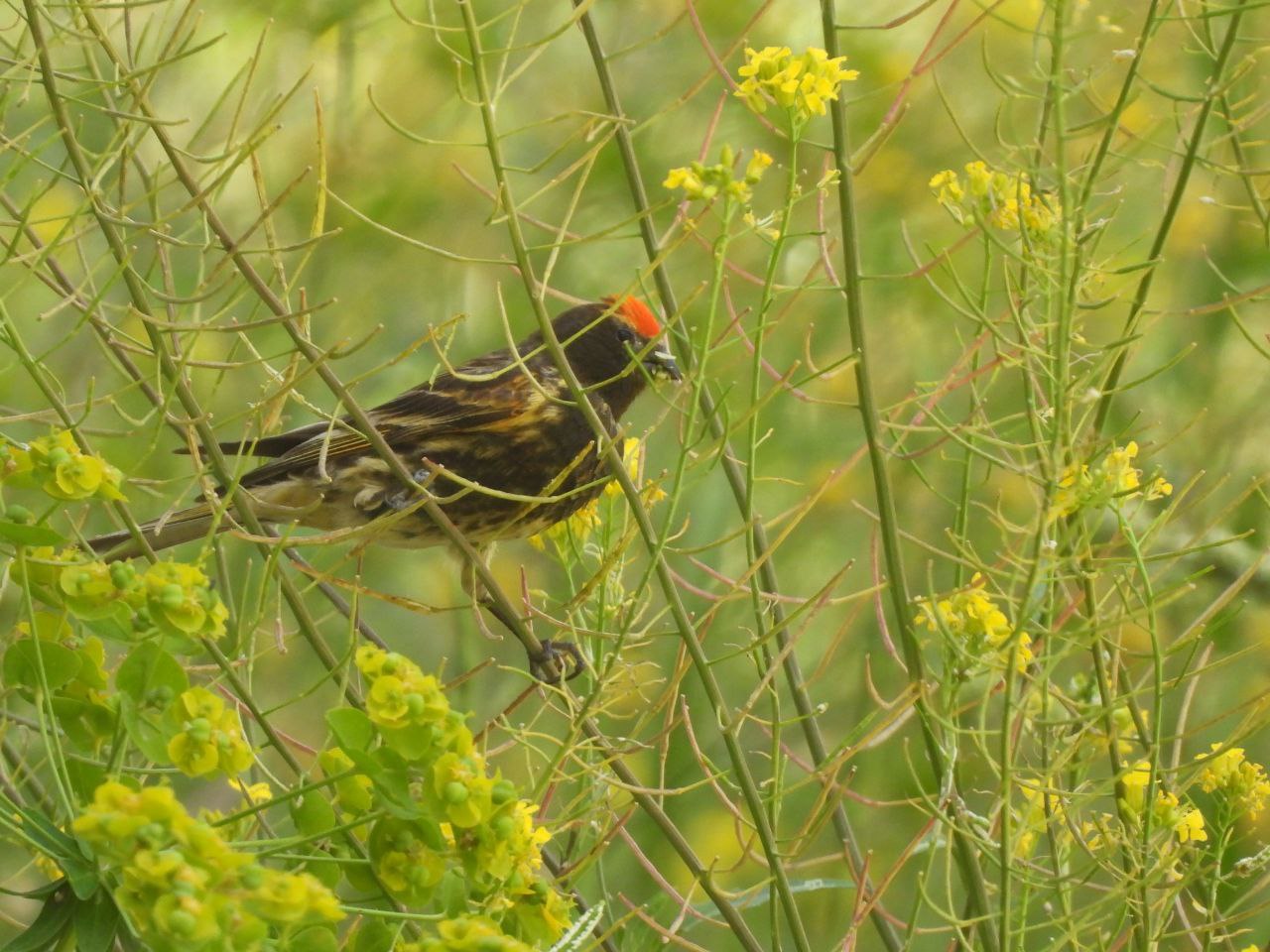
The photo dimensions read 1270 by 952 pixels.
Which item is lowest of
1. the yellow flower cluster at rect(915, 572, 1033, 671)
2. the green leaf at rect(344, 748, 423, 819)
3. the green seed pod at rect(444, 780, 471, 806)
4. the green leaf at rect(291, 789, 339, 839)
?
the yellow flower cluster at rect(915, 572, 1033, 671)

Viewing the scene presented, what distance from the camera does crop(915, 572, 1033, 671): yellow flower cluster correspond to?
2064 millimetres

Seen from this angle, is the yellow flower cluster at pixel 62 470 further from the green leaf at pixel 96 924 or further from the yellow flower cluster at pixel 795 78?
the yellow flower cluster at pixel 795 78

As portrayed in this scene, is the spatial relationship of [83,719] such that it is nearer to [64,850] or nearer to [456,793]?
[64,850]

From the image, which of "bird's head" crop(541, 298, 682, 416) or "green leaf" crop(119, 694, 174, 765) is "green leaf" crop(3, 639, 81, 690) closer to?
"green leaf" crop(119, 694, 174, 765)

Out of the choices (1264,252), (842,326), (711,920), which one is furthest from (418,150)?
(711,920)

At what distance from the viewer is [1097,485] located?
2.04 m

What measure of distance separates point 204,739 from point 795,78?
3.64 feet

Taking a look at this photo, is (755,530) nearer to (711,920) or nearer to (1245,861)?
(711,920)

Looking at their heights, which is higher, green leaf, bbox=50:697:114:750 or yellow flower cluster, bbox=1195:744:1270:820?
green leaf, bbox=50:697:114:750

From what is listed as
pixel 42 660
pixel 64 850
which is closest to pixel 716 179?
pixel 42 660

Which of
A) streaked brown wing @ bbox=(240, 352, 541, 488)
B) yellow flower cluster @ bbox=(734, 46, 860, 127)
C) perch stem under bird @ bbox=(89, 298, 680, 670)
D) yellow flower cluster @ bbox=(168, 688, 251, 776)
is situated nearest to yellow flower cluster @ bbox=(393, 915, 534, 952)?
yellow flower cluster @ bbox=(168, 688, 251, 776)

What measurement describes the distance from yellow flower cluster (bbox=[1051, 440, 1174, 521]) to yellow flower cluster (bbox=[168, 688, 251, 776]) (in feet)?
3.24

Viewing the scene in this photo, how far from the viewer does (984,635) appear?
212 centimetres

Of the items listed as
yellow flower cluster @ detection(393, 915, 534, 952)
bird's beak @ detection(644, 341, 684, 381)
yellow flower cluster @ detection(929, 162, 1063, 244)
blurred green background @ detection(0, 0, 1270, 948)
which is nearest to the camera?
yellow flower cluster @ detection(393, 915, 534, 952)
